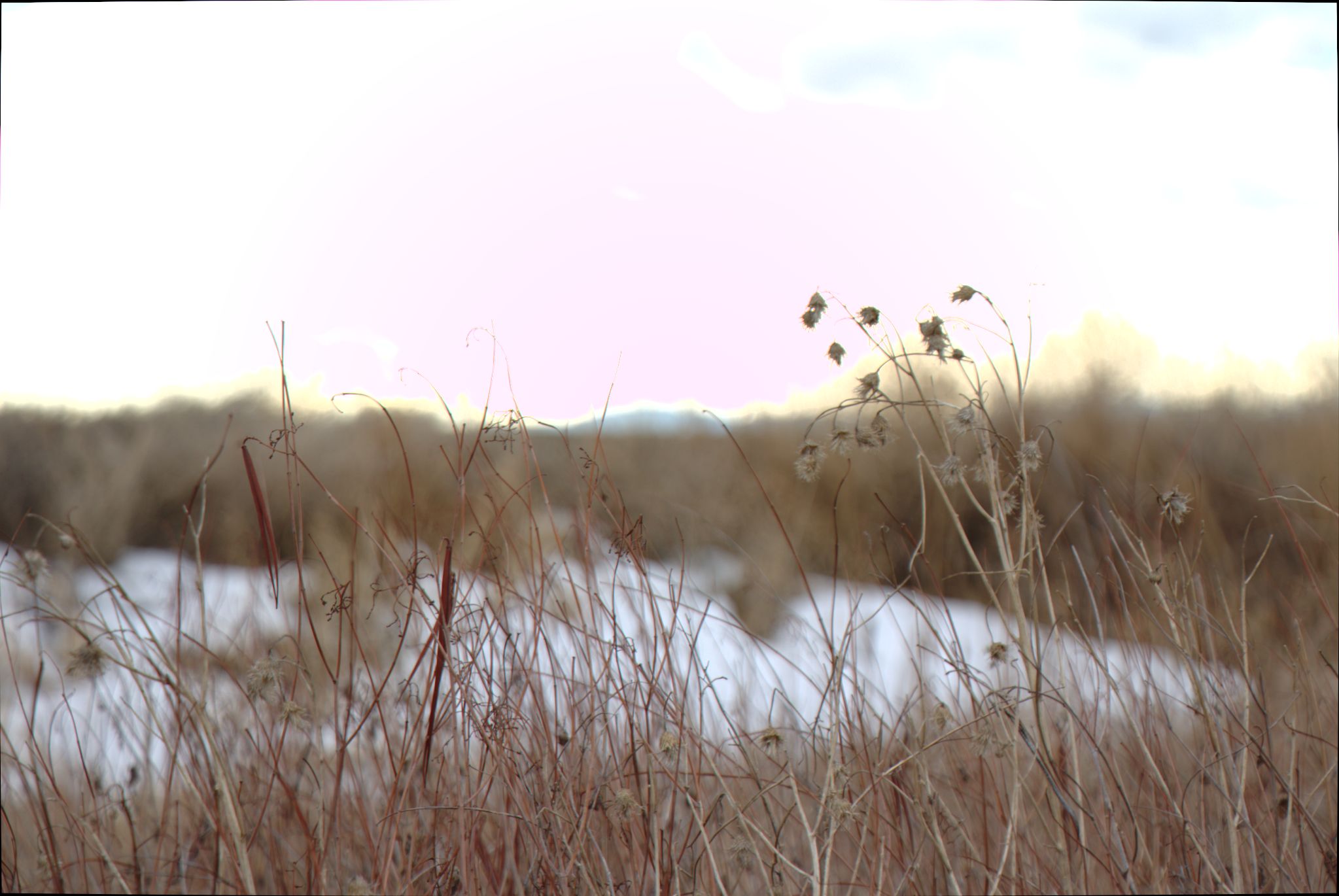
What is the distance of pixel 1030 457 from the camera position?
1.05 m

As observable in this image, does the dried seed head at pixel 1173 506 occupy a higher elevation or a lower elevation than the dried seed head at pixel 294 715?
higher

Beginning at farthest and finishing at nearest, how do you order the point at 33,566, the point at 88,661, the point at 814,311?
the point at 814,311, the point at 33,566, the point at 88,661

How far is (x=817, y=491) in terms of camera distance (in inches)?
234

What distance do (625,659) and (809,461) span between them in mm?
396

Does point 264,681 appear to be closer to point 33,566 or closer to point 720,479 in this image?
point 33,566

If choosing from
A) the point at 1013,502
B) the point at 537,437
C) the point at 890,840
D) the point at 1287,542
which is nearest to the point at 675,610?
the point at 1013,502

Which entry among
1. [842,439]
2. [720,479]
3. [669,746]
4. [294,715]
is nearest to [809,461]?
[842,439]

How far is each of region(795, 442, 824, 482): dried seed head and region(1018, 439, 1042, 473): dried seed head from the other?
0.21 meters

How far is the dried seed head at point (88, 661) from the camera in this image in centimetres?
91

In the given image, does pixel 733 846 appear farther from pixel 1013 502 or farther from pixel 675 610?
pixel 1013 502

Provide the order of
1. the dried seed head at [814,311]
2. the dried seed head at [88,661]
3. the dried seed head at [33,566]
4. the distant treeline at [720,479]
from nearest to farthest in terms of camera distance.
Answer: the dried seed head at [88,661] < the dried seed head at [33,566] < the dried seed head at [814,311] < the distant treeline at [720,479]

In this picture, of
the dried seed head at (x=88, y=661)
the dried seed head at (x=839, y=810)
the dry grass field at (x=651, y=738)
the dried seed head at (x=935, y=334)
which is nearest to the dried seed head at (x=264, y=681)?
the dry grass field at (x=651, y=738)

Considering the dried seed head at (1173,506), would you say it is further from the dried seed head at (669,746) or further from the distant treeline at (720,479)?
the distant treeline at (720,479)

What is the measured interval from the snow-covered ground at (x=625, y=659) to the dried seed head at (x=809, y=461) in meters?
0.14
